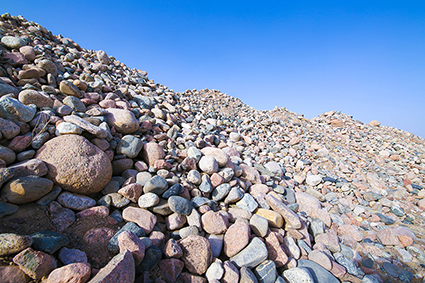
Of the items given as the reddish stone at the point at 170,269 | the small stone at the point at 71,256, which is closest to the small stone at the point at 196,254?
the reddish stone at the point at 170,269

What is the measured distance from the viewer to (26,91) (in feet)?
9.08

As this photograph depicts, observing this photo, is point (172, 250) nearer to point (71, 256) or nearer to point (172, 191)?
point (172, 191)

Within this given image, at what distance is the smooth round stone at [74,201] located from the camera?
6.95 ft

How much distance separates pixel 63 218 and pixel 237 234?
223cm

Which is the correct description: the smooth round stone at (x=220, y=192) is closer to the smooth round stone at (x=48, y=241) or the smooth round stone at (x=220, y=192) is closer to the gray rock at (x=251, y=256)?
the gray rock at (x=251, y=256)

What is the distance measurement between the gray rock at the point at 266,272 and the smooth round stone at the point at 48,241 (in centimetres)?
229

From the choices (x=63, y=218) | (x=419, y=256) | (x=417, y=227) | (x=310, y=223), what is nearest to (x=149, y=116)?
(x=63, y=218)

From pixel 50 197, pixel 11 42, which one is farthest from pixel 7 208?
pixel 11 42

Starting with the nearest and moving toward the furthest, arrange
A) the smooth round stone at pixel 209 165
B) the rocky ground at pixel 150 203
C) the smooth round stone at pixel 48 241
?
1. the smooth round stone at pixel 48 241
2. the rocky ground at pixel 150 203
3. the smooth round stone at pixel 209 165

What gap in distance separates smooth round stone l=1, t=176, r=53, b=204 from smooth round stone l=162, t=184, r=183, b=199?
1417 mm

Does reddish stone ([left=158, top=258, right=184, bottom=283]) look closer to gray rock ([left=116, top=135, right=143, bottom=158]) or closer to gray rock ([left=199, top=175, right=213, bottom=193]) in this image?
gray rock ([left=199, top=175, right=213, bottom=193])

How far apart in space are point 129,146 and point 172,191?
4.09 ft

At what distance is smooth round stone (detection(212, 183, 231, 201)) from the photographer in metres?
3.21

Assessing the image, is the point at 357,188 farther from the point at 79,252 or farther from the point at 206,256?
the point at 79,252
